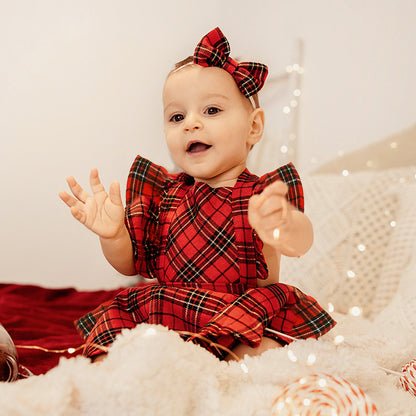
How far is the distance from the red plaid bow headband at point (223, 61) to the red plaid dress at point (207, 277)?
17cm

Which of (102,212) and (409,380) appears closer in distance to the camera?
(409,380)

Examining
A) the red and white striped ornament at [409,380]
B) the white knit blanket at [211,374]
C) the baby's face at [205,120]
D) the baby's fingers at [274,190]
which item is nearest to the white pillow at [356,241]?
the white knit blanket at [211,374]

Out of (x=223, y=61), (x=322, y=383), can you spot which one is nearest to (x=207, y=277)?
(x=322, y=383)

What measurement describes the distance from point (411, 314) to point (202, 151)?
0.55 metres

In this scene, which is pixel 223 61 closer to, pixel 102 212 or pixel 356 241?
pixel 102 212

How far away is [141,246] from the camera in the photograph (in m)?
0.83

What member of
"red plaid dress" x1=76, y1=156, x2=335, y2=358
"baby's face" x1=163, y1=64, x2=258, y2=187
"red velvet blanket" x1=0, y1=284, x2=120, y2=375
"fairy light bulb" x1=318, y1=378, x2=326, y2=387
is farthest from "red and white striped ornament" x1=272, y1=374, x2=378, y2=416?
"red velvet blanket" x1=0, y1=284, x2=120, y2=375

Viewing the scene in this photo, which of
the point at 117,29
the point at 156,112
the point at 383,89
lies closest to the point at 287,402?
the point at 383,89

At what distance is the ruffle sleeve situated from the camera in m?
0.83

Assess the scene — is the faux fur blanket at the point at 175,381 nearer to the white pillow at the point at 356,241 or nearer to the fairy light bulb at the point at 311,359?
the fairy light bulb at the point at 311,359

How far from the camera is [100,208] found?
2.54ft

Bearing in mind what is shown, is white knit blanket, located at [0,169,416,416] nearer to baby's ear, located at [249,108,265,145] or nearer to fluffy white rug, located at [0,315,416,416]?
fluffy white rug, located at [0,315,416,416]

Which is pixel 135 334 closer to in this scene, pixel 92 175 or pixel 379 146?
pixel 92 175

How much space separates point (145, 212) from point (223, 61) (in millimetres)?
323
